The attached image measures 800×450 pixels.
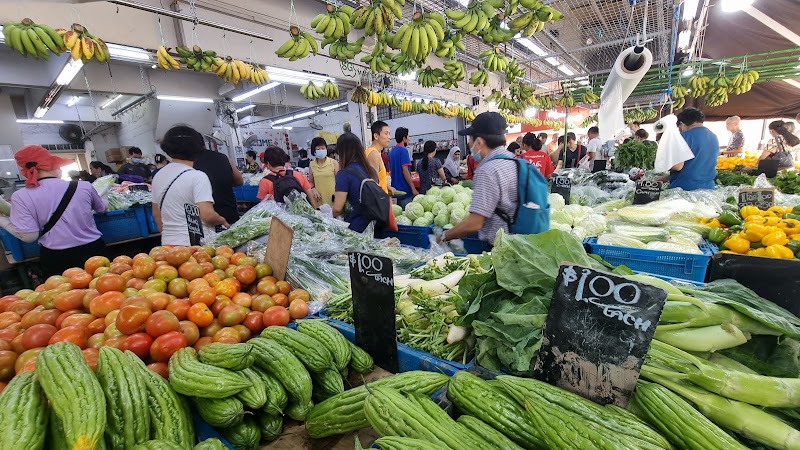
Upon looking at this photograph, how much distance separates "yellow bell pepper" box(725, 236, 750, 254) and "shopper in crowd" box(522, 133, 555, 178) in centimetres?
500

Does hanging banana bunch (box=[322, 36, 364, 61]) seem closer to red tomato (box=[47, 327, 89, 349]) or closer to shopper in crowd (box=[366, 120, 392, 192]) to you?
shopper in crowd (box=[366, 120, 392, 192])

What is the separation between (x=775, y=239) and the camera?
259 cm

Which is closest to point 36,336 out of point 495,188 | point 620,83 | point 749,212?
point 495,188

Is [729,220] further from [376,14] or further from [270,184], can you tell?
[270,184]

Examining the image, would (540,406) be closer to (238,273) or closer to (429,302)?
(429,302)

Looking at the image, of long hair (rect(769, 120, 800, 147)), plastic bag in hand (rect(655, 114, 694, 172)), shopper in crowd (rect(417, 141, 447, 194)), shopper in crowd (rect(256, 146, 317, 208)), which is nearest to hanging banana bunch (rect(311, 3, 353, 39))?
shopper in crowd (rect(256, 146, 317, 208))

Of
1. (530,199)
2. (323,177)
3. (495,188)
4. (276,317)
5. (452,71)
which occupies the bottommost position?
(276,317)

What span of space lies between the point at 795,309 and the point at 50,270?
20.4ft

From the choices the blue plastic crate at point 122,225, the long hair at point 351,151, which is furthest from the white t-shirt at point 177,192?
the blue plastic crate at point 122,225

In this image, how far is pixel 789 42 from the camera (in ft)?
26.8

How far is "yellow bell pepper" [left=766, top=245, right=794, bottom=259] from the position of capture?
2.43 meters

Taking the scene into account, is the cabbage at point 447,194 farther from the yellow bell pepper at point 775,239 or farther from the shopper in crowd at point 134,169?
the shopper in crowd at point 134,169

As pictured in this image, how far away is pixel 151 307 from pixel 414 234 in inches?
123

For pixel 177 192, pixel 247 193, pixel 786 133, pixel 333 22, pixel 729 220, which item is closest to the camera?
pixel 177 192
